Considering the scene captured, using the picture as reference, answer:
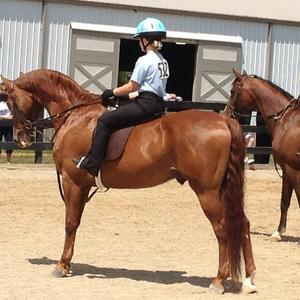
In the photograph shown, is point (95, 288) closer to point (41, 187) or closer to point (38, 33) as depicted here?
point (41, 187)

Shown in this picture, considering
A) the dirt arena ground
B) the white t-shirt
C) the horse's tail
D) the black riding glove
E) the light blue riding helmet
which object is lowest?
the dirt arena ground

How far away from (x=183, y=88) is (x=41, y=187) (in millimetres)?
15549

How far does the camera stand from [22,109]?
8.32 meters

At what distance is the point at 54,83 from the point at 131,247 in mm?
2230

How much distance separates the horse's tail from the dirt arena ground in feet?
1.10

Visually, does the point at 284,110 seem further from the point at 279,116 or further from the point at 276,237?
the point at 276,237

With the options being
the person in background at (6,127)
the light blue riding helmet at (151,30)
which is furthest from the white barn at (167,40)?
the light blue riding helmet at (151,30)

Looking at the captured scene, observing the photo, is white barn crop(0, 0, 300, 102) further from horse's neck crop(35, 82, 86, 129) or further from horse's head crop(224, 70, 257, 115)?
horse's neck crop(35, 82, 86, 129)

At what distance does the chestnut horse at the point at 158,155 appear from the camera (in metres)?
7.35

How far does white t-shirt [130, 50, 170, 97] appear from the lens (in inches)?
297

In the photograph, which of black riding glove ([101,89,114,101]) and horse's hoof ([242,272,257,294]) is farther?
black riding glove ([101,89,114,101])

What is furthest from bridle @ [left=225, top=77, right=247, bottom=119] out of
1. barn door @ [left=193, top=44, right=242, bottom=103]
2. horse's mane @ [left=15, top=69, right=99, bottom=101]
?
barn door @ [left=193, top=44, right=242, bottom=103]

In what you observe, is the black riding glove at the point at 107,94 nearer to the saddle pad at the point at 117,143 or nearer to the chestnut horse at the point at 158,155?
the chestnut horse at the point at 158,155

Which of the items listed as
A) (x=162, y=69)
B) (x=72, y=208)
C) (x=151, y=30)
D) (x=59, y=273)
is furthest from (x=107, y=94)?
(x=59, y=273)
